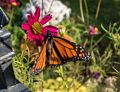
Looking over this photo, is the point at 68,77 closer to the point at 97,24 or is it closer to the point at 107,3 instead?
the point at 97,24

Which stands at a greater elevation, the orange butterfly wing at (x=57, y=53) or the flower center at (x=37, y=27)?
the flower center at (x=37, y=27)

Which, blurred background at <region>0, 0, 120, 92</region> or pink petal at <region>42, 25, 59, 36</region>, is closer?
pink petal at <region>42, 25, 59, 36</region>

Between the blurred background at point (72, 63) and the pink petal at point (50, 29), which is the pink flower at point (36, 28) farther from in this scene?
the blurred background at point (72, 63)

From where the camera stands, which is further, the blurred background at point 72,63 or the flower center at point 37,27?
the blurred background at point 72,63

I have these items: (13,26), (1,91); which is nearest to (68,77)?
(13,26)

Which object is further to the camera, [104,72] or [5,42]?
[104,72]

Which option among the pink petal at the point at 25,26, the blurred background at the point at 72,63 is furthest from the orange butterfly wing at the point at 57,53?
the blurred background at the point at 72,63

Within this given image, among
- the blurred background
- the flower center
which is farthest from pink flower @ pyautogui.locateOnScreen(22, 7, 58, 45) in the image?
the blurred background

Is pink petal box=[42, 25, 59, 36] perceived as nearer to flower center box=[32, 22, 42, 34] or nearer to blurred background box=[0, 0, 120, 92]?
flower center box=[32, 22, 42, 34]
